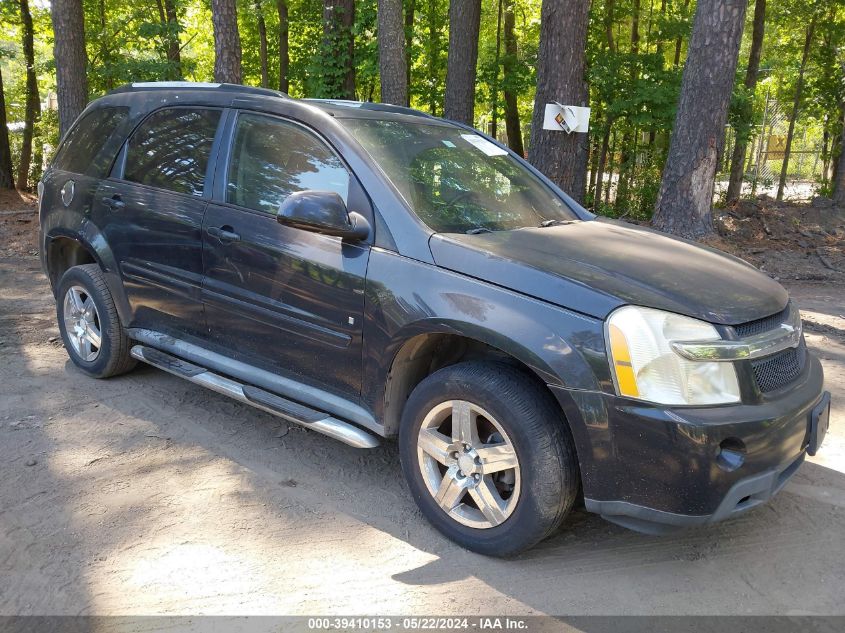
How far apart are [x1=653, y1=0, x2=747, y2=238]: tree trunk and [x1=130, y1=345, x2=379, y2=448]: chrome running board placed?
23.8 ft

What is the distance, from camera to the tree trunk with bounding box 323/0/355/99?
15211 mm

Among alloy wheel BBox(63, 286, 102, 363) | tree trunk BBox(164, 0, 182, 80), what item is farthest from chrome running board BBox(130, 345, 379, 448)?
tree trunk BBox(164, 0, 182, 80)

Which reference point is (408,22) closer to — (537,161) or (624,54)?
(624,54)

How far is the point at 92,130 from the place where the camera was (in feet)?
16.4

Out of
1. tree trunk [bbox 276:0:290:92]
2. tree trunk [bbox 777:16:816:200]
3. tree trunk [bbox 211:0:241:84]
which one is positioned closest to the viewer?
tree trunk [bbox 211:0:241:84]

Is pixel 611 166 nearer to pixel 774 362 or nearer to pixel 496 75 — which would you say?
pixel 496 75

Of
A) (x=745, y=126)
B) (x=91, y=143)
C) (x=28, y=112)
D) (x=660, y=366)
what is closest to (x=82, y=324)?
(x=91, y=143)

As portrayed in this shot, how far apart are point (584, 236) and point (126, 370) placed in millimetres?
3308

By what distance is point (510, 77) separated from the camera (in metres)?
16.8

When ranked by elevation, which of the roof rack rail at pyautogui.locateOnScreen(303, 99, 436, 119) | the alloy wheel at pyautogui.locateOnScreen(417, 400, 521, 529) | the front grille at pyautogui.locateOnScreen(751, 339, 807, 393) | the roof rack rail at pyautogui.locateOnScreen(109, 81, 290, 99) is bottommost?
the alloy wheel at pyautogui.locateOnScreen(417, 400, 521, 529)

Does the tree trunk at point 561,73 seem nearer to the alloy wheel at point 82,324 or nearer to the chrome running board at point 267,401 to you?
the alloy wheel at point 82,324

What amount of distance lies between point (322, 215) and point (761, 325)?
193 cm

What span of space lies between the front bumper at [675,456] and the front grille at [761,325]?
0.89 ft

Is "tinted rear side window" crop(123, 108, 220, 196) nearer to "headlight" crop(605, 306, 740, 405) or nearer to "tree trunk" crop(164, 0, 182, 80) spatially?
"headlight" crop(605, 306, 740, 405)
